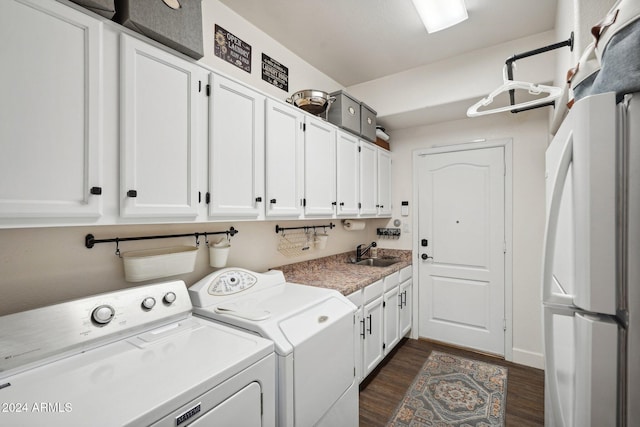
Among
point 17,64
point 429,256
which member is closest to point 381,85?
point 429,256

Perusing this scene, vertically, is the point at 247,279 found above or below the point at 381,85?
below

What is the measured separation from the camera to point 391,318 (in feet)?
9.21

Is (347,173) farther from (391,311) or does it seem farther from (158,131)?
(158,131)

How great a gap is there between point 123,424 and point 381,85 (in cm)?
327

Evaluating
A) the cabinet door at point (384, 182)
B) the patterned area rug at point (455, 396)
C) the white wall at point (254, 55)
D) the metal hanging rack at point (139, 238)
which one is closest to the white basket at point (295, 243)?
the metal hanging rack at point (139, 238)

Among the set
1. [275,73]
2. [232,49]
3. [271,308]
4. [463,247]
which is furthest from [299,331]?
[463,247]

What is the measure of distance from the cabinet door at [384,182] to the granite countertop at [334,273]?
0.65 metres

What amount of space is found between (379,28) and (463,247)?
7.52 feet

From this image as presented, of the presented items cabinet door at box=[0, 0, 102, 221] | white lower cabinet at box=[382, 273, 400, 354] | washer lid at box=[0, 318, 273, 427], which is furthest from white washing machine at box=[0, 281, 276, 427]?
white lower cabinet at box=[382, 273, 400, 354]

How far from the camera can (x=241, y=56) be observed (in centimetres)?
212

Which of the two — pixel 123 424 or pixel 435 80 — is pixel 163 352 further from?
pixel 435 80

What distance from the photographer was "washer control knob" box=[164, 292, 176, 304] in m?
1.38

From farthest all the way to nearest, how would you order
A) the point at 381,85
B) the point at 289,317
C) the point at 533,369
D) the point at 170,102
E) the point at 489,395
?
the point at 381,85 < the point at 533,369 < the point at 489,395 < the point at 289,317 < the point at 170,102

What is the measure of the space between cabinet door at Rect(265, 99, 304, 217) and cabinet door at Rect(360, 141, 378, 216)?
963mm
